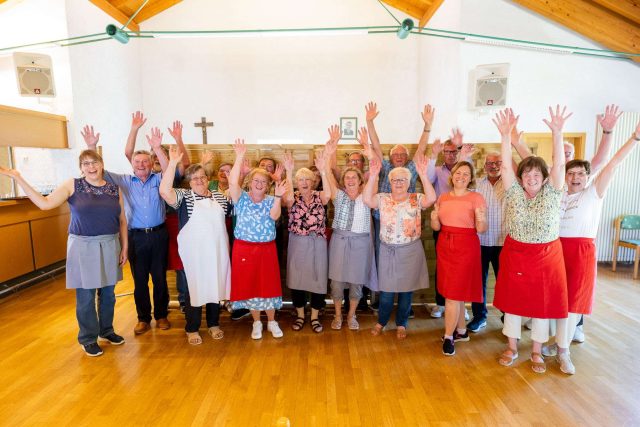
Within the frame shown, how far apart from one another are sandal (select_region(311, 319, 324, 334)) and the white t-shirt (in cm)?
216

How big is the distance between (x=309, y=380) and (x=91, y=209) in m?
2.11

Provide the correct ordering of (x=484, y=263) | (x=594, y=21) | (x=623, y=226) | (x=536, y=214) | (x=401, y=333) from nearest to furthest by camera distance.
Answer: (x=536, y=214), (x=401, y=333), (x=484, y=263), (x=594, y=21), (x=623, y=226)

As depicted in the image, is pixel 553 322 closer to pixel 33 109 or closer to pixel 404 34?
pixel 404 34

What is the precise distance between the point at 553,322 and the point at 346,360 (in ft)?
5.61

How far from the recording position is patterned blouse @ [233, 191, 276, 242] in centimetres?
320

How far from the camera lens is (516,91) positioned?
219 inches

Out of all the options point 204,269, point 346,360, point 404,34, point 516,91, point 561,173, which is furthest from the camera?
point 516,91

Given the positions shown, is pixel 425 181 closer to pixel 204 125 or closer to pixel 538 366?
pixel 538 366

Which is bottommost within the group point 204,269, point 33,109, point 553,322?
point 553,322

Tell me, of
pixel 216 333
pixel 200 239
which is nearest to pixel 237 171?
pixel 200 239

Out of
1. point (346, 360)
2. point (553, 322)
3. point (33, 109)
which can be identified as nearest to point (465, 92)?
point (553, 322)

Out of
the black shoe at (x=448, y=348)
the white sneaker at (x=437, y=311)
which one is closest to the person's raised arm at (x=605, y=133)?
the black shoe at (x=448, y=348)

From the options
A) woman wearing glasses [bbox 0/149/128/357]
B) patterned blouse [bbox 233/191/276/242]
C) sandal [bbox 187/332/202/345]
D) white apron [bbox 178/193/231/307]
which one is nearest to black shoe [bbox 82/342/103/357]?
woman wearing glasses [bbox 0/149/128/357]

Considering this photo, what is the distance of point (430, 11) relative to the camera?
7004mm
